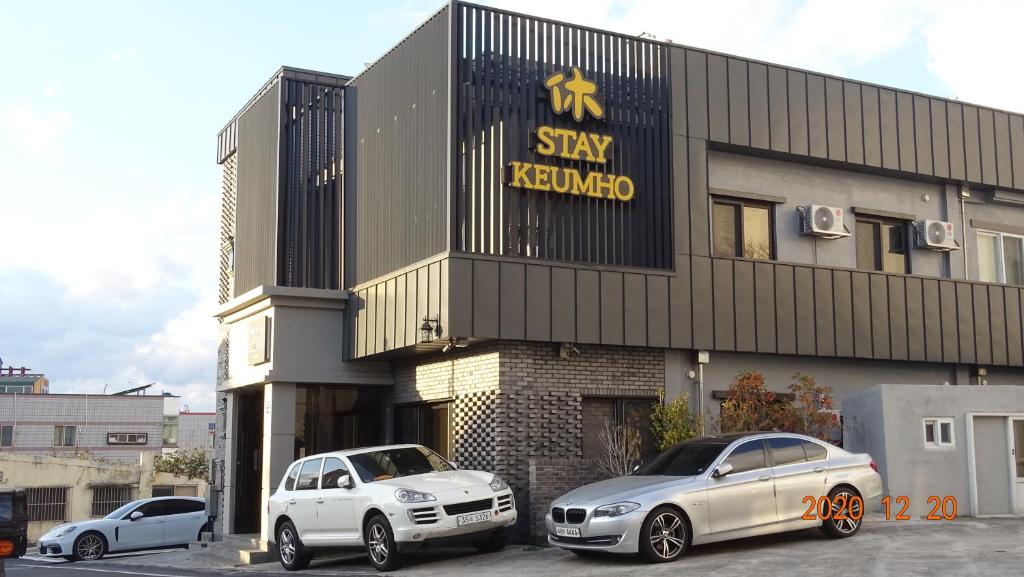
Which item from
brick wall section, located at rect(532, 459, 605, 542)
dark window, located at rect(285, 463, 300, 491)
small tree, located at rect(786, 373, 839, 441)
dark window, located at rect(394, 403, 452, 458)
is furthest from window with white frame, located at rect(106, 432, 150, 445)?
small tree, located at rect(786, 373, 839, 441)

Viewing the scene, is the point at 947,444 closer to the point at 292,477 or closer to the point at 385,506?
the point at 385,506

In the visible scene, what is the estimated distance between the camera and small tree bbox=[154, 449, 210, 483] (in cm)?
4947

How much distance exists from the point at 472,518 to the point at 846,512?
5003 millimetres

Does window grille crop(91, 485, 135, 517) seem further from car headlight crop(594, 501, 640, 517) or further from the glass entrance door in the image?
the glass entrance door

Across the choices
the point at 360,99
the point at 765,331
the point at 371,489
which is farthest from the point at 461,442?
the point at 360,99

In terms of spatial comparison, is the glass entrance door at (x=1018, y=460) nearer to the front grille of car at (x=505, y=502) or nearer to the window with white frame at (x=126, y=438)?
the front grille of car at (x=505, y=502)

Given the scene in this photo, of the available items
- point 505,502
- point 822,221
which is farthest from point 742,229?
point 505,502

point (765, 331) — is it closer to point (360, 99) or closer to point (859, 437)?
point (859, 437)

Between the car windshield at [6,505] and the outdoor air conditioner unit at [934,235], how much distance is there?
17367 millimetres

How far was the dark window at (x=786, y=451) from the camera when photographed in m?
14.4

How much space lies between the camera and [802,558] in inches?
513

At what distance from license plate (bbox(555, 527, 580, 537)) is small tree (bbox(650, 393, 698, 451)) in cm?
414

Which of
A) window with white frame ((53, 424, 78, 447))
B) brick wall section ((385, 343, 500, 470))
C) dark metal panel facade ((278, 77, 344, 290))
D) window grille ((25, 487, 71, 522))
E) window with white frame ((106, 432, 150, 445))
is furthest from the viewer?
window with white frame ((106, 432, 150, 445))

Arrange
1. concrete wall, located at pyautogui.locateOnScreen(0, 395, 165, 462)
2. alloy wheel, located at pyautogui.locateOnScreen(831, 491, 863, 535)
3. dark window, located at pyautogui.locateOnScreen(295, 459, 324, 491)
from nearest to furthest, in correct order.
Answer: alloy wheel, located at pyautogui.locateOnScreen(831, 491, 863, 535) < dark window, located at pyautogui.locateOnScreen(295, 459, 324, 491) < concrete wall, located at pyautogui.locateOnScreen(0, 395, 165, 462)
